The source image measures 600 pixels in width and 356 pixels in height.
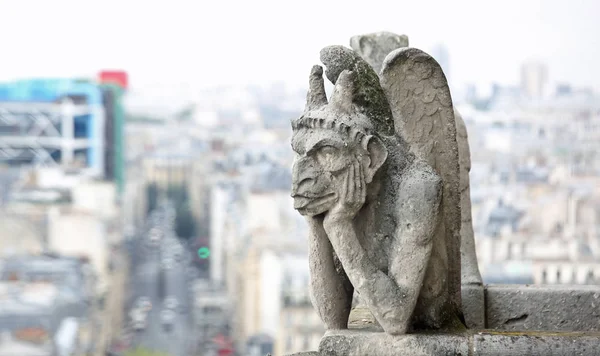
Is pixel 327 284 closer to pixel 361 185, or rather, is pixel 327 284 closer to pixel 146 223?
pixel 361 185

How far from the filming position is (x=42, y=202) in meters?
39.4

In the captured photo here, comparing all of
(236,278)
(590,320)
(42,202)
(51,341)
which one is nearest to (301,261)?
(236,278)

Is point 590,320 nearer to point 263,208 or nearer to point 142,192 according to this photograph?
point 263,208

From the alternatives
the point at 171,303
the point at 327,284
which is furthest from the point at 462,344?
the point at 171,303

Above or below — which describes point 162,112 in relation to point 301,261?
above

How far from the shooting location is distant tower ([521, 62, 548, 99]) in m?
26.1

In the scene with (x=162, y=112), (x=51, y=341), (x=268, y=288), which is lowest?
(x=51, y=341)

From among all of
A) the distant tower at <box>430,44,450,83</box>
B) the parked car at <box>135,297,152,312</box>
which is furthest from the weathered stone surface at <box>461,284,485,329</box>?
the parked car at <box>135,297,152,312</box>

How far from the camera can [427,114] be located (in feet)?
17.4

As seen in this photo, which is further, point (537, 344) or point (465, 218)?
point (465, 218)

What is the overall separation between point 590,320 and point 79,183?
34351 mm

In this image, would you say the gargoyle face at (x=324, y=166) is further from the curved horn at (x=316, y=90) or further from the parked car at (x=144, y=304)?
the parked car at (x=144, y=304)

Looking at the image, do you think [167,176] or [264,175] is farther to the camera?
[167,176]

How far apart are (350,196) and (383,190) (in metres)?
0.23
